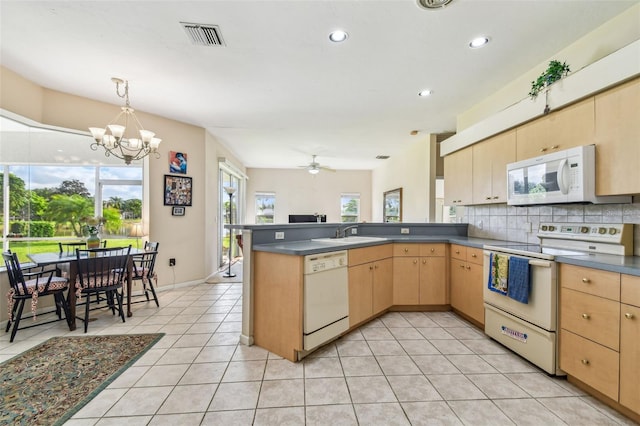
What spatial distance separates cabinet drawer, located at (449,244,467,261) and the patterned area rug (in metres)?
3.39

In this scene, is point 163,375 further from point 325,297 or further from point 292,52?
point 292,52

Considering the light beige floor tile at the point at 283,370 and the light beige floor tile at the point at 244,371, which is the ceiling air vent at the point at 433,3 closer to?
the light beige floor tile at the point at 283,370

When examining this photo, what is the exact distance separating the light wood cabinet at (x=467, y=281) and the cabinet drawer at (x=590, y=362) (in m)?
0.86

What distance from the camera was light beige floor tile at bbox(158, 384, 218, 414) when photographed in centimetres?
169

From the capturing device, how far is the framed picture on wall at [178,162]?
4.50 meters

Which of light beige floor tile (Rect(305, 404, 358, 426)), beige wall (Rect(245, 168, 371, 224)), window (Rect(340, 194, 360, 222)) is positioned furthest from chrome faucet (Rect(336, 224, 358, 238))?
window (Rect(340, 194, 360, 222))

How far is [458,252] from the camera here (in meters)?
3.19

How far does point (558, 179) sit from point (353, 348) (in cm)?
225

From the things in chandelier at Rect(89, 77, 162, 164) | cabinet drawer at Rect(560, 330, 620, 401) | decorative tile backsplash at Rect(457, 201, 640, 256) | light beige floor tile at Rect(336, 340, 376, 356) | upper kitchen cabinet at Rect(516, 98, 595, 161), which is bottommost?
light beige floor tile at Rect(336, 340, 376, 356)

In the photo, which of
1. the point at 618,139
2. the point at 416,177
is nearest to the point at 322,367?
the point at 618,139

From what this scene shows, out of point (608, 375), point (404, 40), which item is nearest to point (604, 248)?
point (608, 375)

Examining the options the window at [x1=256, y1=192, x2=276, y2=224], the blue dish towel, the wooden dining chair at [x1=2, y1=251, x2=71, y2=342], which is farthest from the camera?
the window at [x1=256, y1=192, x2=276, y2=224]

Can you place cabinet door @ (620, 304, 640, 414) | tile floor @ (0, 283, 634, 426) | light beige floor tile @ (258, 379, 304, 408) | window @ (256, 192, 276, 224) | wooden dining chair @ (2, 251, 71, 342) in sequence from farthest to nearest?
window @ (256, 192, 276, 224)
wooden dining chair @ (2, 251, 71, 342)
light beige floor tile @ (258, 379, 304, 408)
tile floor @ (0, 283, 634, 426)
cabinet door @ (620, 304, 640, 414)

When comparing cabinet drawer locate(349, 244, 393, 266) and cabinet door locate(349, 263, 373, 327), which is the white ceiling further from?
cabinet door locate(349, 263, 373, 327)
